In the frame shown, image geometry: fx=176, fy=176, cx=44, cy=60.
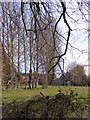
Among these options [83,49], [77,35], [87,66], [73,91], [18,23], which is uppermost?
[18,23]

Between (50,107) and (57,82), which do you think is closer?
(50,107)

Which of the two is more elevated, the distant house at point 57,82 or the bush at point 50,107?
the distant house at point 57,82

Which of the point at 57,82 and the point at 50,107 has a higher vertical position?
the point at 57,82

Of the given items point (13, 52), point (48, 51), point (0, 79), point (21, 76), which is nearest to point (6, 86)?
point (0, 79)

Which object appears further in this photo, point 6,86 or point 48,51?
point 6,86

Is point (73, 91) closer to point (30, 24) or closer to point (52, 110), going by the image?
point (52, 110)

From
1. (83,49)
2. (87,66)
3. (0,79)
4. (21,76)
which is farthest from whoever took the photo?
(21,76)

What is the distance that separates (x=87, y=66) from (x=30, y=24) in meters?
0.76

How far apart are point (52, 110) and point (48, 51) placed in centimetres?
65

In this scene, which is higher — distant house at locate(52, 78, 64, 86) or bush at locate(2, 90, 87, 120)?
distant house at locate(52, 78, 64, 86)

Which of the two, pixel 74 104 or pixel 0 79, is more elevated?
pixel 0 79

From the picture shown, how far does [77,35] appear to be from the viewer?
176 centimetres

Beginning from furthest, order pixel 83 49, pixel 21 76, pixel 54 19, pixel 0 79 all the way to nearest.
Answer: pixel 21 76 → pixel 0 79 → pixel 83 49 → pixel 54 19

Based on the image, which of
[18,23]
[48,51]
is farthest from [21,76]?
[18,23]
